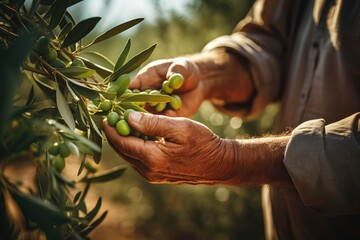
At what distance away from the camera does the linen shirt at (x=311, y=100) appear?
1056mm

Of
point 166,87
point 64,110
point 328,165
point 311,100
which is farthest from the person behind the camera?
point 311,100

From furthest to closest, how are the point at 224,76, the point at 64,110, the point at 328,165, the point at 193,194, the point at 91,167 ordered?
the point at 193,194
the point at 224,76
the point at 91,167
the point at 328,165
the point at 64,110

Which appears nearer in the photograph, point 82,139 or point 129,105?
point 82,139

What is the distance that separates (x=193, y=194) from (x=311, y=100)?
7.73ft

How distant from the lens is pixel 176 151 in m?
1.07

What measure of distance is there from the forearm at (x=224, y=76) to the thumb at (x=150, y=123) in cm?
66

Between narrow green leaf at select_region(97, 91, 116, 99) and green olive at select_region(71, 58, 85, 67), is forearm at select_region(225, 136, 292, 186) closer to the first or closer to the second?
narrow green leaf at select_region(97, 91, 116, 99)

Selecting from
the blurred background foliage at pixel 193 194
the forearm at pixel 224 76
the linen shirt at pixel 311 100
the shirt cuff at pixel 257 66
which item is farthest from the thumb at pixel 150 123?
the blurred background foliage at pixel 193 194

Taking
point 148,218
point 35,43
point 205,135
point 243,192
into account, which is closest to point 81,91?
point 35,43

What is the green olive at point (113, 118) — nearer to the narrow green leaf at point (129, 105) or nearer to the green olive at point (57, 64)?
the narrow green leaf at point (129, 105)

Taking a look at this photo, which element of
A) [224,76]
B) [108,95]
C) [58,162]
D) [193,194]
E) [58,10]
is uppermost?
[58,10]

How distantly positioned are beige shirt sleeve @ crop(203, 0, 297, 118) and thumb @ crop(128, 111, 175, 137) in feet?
2.92

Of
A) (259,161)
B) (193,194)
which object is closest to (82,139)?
(259,161)

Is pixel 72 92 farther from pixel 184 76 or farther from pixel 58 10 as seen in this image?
pixel 184 76
